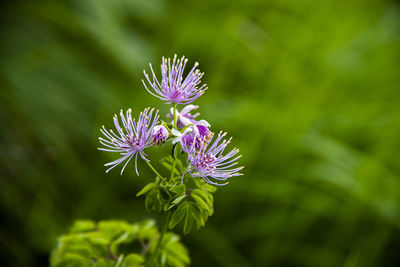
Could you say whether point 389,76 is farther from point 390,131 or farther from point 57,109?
point 57,109

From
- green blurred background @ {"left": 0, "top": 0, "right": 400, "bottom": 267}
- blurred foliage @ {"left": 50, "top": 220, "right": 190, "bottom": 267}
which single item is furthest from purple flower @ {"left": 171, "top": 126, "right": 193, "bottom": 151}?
green blurred background @ {"left": 0, "top": 0, "right": 400, "bottom": 267}

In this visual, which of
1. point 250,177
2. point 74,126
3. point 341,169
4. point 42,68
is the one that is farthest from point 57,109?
point 341,169

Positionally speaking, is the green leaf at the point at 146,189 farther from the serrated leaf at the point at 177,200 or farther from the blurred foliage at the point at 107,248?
the blurred foliage at the point at 107,248

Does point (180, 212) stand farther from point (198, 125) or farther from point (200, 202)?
point (198, 125)

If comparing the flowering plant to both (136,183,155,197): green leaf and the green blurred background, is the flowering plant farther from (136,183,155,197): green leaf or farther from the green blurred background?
the green blurred background

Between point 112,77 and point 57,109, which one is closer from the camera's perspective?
point 57,109

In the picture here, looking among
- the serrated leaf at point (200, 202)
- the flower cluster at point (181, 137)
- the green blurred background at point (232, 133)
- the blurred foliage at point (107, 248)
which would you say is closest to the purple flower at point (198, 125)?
the flower cluster at point (181, 137)

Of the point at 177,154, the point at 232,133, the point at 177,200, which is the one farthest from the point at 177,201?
the point at 232,133

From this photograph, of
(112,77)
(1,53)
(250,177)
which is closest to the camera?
(250,177)
